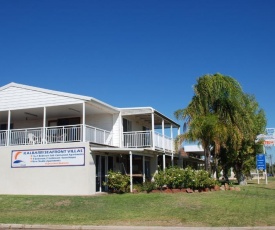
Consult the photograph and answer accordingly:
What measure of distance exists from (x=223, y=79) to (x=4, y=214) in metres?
15.9

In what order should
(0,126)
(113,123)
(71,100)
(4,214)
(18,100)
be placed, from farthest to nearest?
(0,126), (113,123), (18,100), (71,100), (4,214)

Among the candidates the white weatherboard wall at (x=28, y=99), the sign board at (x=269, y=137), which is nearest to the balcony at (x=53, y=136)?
the white weatherboard wall at (x=28, y=99)

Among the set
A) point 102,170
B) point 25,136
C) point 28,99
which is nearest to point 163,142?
point 102,170

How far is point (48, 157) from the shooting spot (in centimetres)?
2178

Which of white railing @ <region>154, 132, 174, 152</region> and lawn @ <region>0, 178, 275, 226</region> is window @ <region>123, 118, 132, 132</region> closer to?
white railing @ <region>154, 132, 174, 152</region>

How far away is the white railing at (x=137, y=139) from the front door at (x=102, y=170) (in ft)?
7.27

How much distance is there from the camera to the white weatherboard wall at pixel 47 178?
819 inches

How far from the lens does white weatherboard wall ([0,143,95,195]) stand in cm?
2081

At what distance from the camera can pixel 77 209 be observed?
609 inches

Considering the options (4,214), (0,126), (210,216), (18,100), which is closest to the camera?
(210,216)

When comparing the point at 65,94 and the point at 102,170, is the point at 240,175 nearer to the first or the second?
the point at 102,170

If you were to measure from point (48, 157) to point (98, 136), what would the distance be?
136 inches

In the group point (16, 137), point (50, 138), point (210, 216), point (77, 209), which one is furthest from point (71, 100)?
point (210, 216)

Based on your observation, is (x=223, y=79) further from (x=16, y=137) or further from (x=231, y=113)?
(x=16, y=137)
